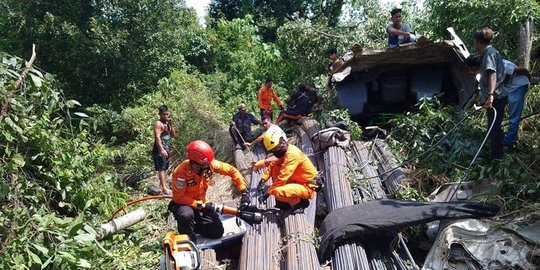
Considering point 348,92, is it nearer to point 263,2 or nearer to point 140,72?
point 140,72

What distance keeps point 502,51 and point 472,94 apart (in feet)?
2.81

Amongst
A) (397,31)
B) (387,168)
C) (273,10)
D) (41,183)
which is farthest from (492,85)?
(273,10)

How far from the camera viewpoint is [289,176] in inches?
173

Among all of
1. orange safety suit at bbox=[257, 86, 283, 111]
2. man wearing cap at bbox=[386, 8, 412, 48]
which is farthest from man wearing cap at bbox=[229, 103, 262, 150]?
man wearing cap at bbox=[386, 8, 412, 48]

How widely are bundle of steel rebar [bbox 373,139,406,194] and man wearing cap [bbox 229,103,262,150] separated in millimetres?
2598

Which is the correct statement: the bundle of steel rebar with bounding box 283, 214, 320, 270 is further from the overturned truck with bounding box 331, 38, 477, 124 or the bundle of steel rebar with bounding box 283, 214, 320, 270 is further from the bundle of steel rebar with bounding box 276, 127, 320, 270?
the overturned truck with bounding box 331, 38, 477, 124

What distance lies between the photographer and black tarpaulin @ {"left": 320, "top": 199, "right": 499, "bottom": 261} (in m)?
3.76

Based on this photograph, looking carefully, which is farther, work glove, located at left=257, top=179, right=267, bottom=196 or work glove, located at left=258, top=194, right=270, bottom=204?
work glove, located at left=257, top=179, right=267, bottom=196

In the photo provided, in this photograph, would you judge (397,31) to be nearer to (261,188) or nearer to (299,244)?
(261,188)

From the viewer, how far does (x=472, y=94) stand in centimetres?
615

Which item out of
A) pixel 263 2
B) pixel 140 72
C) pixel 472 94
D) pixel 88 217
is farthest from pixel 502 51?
pixel 263 2

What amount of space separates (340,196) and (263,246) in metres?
1.04

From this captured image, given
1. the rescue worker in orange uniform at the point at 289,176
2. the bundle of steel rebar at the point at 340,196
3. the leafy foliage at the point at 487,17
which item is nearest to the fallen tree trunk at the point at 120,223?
the rescue worker in orange uniform at the point at 289,176

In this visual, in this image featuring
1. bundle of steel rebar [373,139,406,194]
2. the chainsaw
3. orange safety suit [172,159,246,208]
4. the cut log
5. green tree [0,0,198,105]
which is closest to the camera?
the chainsaw
